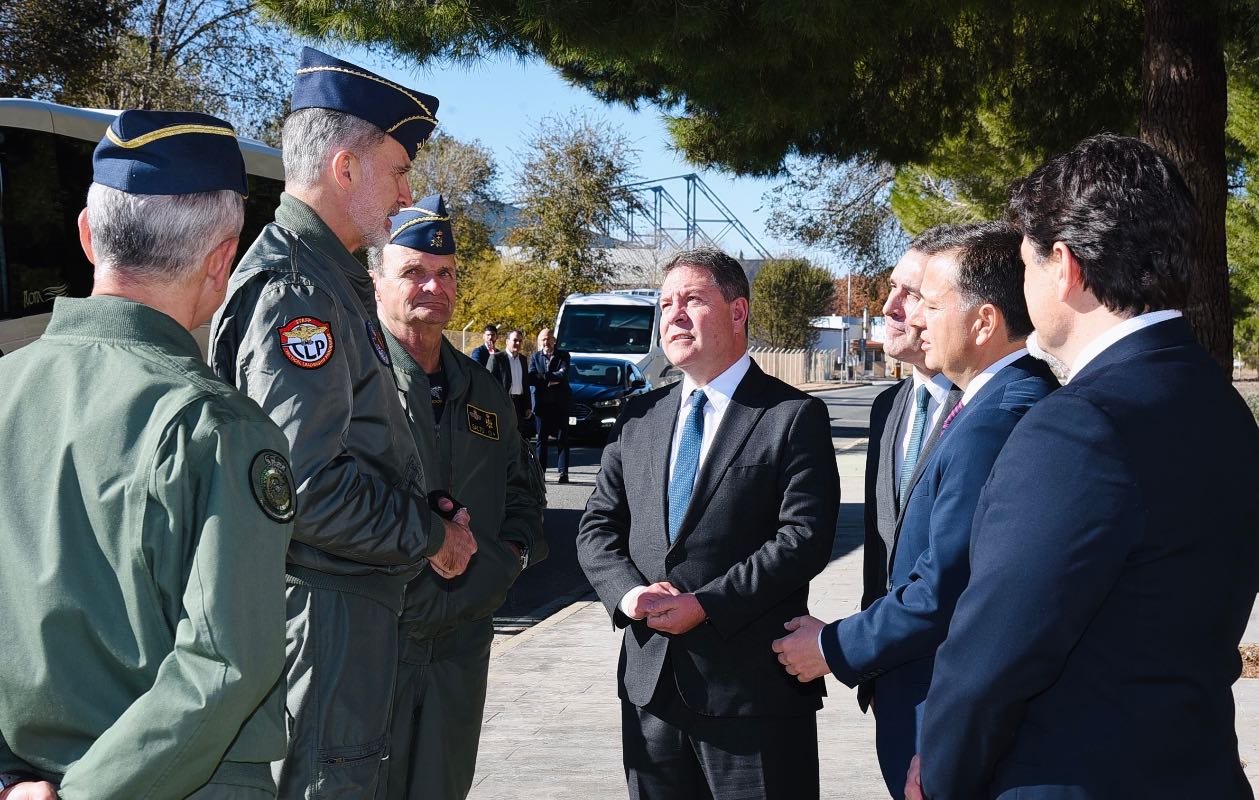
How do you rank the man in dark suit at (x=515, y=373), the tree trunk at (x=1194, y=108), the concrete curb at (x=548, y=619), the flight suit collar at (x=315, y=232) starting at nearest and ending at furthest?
the flight suit collar at (x=315, y=232) → the tree trunk at (x=1194, y=108) → the concrete curb at (x=548, y=619) → the man in dark suit at (x=515, y=373)

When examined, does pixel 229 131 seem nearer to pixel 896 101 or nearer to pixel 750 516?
pixel 750 516

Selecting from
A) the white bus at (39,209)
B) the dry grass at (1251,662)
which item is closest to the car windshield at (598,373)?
the white bus at (39,209)

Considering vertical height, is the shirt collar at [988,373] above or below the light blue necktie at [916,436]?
above

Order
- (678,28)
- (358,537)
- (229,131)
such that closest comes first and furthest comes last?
(229,131) < (358,537) < (678,28)

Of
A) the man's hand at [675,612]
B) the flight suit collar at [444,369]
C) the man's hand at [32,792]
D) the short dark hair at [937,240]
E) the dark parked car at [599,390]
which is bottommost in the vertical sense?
the dark parked car at [599,390]

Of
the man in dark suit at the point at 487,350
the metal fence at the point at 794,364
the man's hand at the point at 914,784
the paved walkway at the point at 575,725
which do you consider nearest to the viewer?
the man's hand at the point at 914,784

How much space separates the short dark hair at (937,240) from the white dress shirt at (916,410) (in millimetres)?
345

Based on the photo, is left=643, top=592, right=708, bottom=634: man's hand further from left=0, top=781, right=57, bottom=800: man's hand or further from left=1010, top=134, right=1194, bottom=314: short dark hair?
left=0, top=781, right=57, bottom=800: man's hand

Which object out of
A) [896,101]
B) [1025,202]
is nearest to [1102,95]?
[896,101]

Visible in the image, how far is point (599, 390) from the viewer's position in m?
21.4

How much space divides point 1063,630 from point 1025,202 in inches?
30.8

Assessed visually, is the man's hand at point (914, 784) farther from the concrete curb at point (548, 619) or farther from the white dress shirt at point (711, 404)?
the concrete curb at point (548, 619)

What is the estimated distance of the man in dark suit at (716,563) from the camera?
3.34 meters

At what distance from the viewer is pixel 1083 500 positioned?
184 cm
